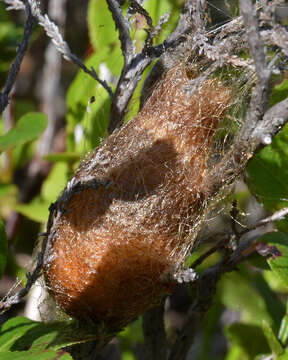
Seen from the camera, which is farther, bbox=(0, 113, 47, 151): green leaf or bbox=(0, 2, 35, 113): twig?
bbox=(0, 113, 47, 151): green leaf

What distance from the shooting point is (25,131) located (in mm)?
1608

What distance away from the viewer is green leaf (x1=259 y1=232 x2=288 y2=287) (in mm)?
1234

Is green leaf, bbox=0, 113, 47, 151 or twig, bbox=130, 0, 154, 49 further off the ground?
twig, bbox=130, 0, 154, 49

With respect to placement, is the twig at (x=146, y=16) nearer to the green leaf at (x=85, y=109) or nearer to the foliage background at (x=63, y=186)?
the foliage background at (x=63, y=186)

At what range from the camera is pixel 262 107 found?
961 millimetres

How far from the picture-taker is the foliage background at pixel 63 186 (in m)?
1.26

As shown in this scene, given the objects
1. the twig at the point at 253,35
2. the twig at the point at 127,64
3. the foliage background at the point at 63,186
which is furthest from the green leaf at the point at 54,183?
the twig at the point at 253,35

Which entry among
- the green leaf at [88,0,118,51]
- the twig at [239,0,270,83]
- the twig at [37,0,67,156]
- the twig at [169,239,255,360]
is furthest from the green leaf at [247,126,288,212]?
the twig at [37,0,67,156]

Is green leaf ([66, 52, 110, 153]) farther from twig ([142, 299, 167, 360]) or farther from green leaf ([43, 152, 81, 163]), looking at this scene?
twig ([142, 299, 167, 360])

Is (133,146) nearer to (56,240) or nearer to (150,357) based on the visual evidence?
(56,240)

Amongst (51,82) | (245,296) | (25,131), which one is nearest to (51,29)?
(25,131)

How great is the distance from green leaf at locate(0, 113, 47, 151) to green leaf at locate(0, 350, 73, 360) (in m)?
0.63

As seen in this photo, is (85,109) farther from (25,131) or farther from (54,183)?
(54,183)

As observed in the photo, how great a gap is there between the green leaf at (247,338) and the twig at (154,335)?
1.87 ft
